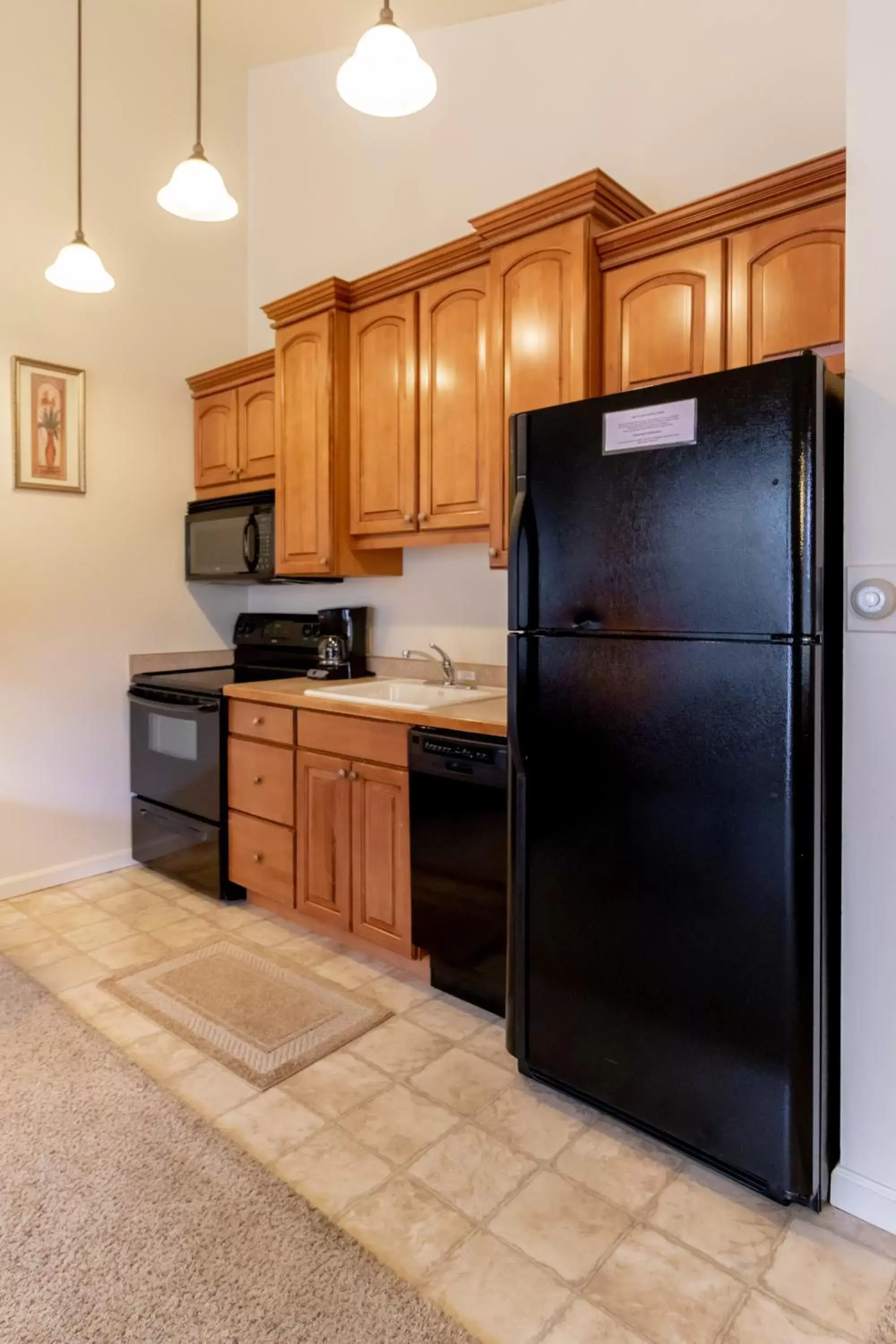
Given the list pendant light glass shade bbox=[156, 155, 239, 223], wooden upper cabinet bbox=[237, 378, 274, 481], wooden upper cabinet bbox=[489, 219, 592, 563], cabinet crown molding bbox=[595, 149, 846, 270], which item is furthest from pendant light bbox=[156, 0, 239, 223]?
wooden upper cabinet bbox=[237, 378, 274, 481]

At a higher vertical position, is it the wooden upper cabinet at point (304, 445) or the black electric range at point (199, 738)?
the wooden upper cabinet at point (304, 445)

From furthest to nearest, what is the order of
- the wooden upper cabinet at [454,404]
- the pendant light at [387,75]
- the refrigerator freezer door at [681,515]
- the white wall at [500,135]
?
1. the wooden upper cabinet at [454,404]
2. the white wall at [500,135]
3. the pendant light at [387,75]
4. the refrigerator freezer door at [681,515]

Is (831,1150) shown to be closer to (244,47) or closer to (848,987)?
(848,987)

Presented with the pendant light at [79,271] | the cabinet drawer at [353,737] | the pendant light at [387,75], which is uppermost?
→ the pendant light at [387,75]

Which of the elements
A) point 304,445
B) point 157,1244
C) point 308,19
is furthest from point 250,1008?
point 308,19

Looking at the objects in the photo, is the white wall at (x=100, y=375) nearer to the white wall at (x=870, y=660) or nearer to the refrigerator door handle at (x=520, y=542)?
the refrigerator door handle at (x=520, y=542)

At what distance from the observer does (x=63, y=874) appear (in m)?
3.44

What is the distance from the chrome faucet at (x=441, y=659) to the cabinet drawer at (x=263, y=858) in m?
0.86

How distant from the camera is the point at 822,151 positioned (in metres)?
2.28

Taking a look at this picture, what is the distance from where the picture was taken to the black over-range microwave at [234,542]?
11.2 ft

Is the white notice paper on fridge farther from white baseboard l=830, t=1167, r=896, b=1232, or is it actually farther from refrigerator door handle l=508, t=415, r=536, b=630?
white baseboard l=830, t=1167, r=896, b=1232

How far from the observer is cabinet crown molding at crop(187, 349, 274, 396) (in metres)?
3.47

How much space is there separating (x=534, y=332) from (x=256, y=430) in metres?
1.63

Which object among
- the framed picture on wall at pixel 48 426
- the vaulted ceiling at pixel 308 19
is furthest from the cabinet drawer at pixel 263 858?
the vaulted ceiling at pixel 308 19
